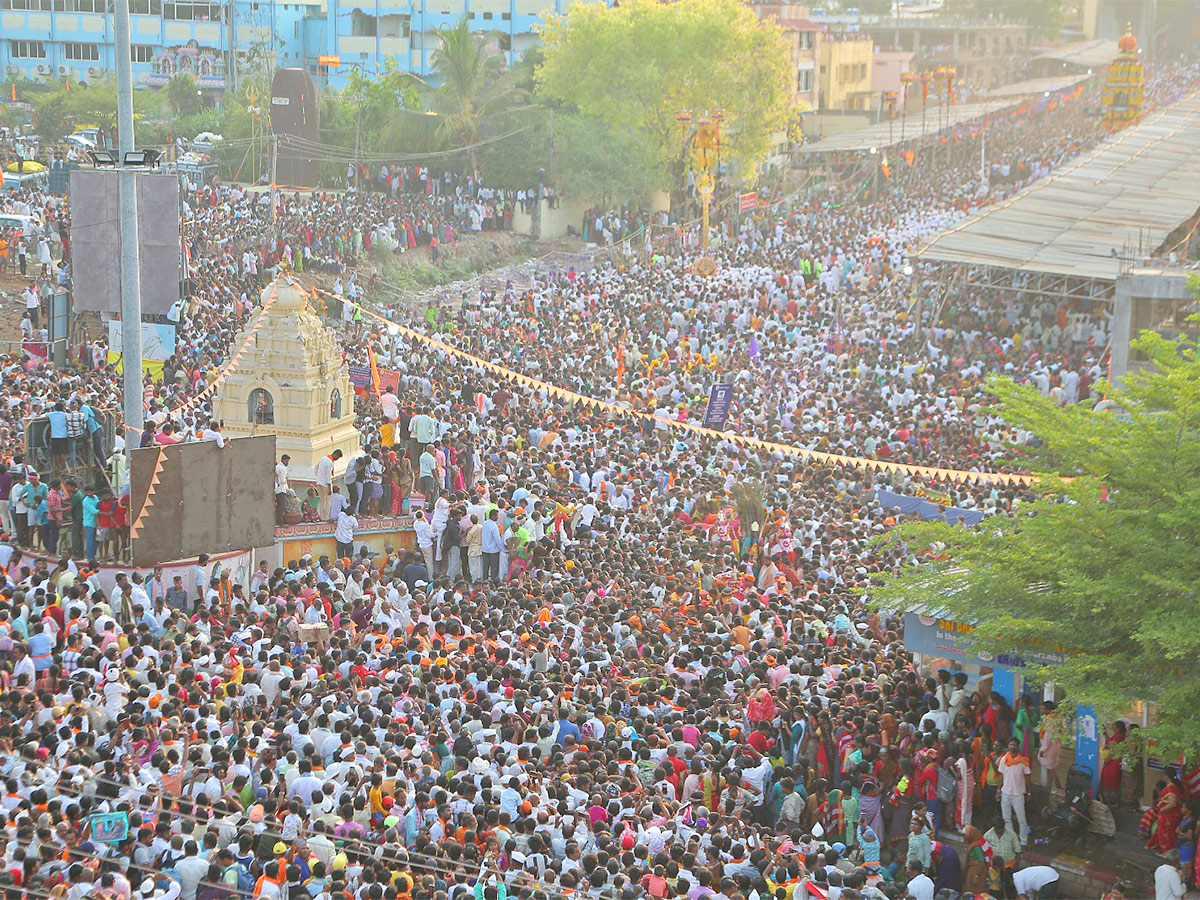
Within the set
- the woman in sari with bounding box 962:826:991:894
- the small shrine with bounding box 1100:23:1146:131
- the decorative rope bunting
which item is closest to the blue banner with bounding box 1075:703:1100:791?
the woman in sari with bounding box 962:826:991:894

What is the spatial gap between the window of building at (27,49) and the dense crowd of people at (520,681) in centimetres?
4254

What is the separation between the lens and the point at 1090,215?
133 feet

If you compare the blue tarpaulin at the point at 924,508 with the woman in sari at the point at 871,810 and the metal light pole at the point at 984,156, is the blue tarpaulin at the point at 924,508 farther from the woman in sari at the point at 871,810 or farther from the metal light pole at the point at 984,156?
the metal light pole at the point at 984,156

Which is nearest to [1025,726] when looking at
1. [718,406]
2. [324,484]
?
[324,484]

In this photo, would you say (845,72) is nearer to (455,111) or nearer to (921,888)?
(455,111)

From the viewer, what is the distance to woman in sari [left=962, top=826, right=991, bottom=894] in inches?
509

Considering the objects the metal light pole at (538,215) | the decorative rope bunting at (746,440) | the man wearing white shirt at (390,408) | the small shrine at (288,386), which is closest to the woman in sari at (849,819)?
the decorative rope bunting at (746,440)

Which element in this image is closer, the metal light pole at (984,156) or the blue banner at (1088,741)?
the blue banner at (1088,741)

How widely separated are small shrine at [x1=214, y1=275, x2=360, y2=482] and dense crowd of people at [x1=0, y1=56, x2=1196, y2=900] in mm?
627

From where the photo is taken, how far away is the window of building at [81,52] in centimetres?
6600

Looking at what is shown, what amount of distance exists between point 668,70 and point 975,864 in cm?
4179

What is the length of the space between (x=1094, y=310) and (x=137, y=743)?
27.5 m

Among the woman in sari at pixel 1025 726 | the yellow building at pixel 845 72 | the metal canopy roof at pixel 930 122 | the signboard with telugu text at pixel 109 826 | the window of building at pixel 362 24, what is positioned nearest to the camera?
the signboard with telugu text at pixel 109 826

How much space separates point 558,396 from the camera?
28.1m
